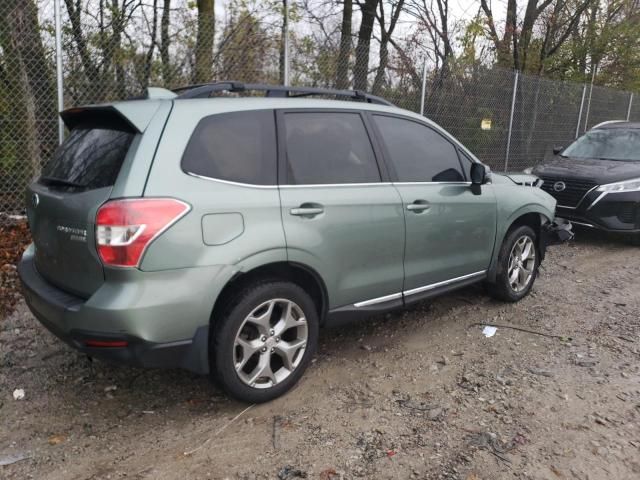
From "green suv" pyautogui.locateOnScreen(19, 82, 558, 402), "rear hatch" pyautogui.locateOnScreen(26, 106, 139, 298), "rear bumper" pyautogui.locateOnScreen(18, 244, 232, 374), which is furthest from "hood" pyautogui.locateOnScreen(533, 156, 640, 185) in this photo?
"rear hatch" pyautogui.locateOnScreen(26, 106, 139, 298)

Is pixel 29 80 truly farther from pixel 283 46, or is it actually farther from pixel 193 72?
pixel 283 46

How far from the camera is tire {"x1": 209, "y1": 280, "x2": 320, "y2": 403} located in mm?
2785

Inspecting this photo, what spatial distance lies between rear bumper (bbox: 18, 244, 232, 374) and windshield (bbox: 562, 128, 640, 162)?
23.3 feet

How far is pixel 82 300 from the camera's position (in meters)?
2.65

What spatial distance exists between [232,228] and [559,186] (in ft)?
19.2

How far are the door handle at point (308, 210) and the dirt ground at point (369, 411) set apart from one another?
113 cm

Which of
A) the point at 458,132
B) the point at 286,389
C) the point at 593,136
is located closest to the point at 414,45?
the point at 458,132

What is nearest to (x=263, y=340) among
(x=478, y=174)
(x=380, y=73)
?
(x=478, y=174)

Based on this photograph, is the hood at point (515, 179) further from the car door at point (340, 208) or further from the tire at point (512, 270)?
the car door at point (340, 208)

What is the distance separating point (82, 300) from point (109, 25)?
4967 mm

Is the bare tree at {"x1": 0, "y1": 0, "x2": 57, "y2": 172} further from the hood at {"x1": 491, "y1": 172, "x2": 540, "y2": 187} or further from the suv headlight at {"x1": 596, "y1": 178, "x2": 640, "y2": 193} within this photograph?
the suv headlight at {"x1": 596, "y1": 178, "x2": 640, "y2": 193}

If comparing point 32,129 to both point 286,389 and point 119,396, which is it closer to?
point 119,396

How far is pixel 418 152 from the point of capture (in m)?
3.87

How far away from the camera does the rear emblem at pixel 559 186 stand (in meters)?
7.10
